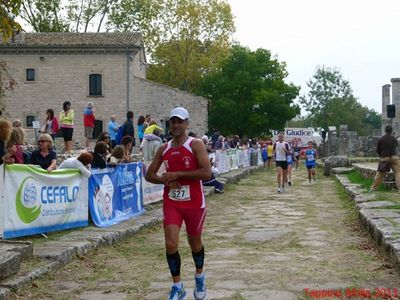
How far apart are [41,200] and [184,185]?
3.52m

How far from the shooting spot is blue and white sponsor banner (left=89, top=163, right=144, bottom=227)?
34.4ft

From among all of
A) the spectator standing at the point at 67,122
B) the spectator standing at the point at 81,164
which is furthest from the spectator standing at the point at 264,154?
the spectator standing at the point at 81,164

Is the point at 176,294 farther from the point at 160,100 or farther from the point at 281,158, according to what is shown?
the point at 160,100

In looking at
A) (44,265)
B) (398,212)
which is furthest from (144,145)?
(44,265)

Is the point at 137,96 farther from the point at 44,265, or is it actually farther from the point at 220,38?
the point at 44,265

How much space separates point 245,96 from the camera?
2130 inches

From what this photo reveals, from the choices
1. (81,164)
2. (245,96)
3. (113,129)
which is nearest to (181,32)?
(245,96)

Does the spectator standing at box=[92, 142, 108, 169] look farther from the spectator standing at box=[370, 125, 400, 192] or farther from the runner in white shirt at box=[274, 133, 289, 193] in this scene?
the runner in white shirt at box=[274, 133, 289, 193]

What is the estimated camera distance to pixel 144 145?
14.8 meters

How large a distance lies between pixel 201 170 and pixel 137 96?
3943 centimetres

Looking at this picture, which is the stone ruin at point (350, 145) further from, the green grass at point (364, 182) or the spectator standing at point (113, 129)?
the spectator standing at point (113, 129)

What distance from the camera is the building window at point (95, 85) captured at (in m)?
45.1

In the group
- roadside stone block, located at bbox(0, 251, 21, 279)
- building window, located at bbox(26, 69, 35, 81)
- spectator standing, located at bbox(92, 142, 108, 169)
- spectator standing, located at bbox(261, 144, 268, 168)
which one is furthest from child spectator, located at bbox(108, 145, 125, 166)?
building window, located at bbox(26, 69, 35, 81)

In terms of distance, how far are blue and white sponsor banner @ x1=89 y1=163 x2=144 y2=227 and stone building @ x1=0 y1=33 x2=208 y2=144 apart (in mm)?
31672
